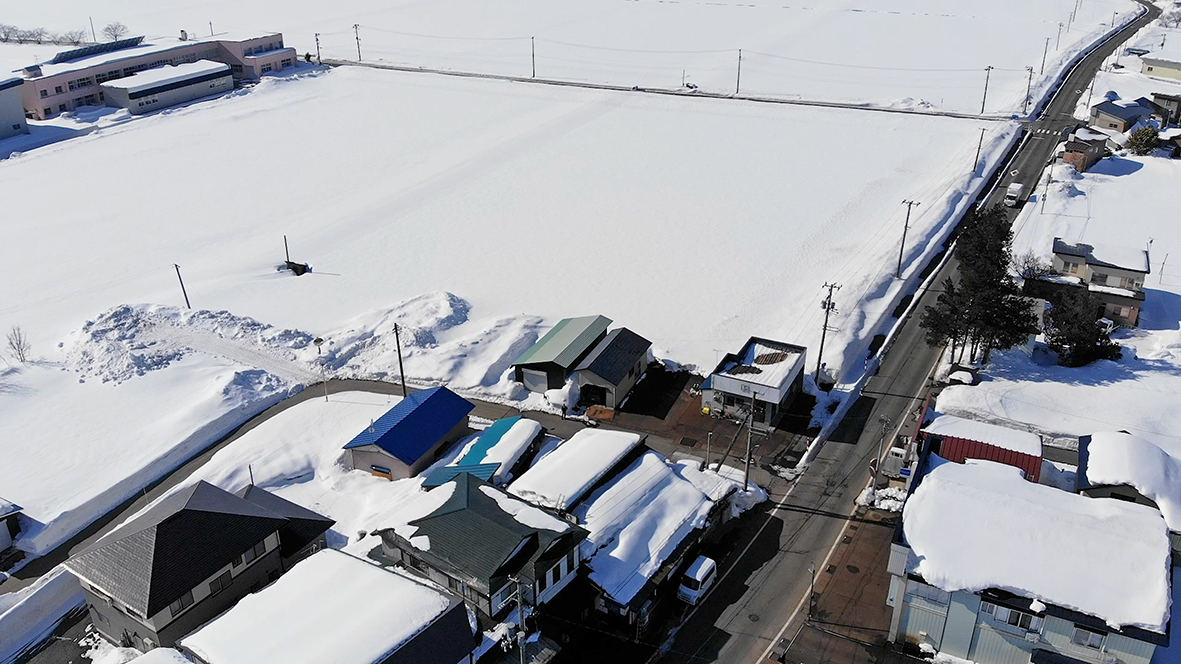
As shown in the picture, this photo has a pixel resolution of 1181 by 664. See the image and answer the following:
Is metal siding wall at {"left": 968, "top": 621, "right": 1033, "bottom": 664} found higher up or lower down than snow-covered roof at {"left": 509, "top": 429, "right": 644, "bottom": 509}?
lower down

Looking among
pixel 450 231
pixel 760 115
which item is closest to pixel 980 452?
pixel 450 231

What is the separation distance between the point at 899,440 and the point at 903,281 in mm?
14459

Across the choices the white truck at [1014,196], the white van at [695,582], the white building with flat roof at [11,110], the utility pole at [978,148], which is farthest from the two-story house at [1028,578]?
the white building with flat roof at [11,110]

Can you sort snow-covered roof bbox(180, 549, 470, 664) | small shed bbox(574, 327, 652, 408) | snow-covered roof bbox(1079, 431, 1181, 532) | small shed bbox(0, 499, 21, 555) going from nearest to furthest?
snow-covered roof bbox(180, 549, 470, 664)
snow-covered roof bbox(1079, 431, 1181, 532)
small shed bbox(0, 499, 21, 555)
small shed bbox(574, 327, 652, 408)

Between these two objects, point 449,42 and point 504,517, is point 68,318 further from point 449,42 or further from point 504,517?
point 449,42

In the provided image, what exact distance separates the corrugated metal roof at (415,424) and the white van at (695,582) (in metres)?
10.2

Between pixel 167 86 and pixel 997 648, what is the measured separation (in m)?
77.9

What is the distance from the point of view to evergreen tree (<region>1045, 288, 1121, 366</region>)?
33.8 metres

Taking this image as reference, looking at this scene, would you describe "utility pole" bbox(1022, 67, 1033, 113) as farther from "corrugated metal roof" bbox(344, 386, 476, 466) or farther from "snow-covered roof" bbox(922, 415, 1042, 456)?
"corrugated metal roof" bbox(344, 386, 476, 466)

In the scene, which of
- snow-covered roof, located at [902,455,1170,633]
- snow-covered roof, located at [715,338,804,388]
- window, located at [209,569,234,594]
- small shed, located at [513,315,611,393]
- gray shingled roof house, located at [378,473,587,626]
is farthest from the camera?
small shed, located at [513,315,611,393]

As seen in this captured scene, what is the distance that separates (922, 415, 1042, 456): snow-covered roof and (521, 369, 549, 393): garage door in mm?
13844

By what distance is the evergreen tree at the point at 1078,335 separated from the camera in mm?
33812

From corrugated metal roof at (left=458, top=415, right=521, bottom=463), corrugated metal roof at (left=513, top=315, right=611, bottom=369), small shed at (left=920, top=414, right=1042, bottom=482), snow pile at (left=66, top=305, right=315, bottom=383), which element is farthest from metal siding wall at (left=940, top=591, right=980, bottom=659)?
snow pile at (left=66, top=305, right=315, bottom=383)

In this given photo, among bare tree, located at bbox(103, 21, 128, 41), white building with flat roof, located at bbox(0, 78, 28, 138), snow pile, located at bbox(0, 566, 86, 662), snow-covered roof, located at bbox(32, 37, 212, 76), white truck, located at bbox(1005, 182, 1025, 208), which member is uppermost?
bare tree, located at bbox(103, 21, 128, 41)
